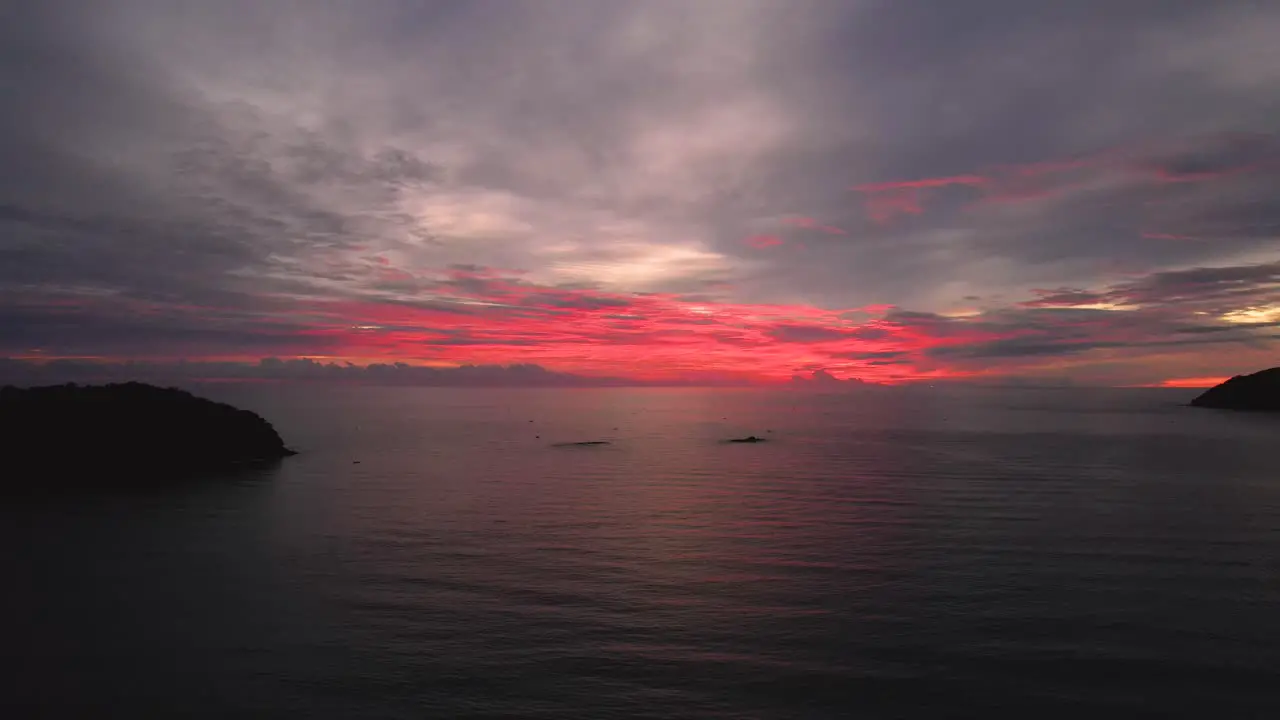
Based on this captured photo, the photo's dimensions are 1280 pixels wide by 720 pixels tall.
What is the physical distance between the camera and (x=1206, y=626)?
27281 mm

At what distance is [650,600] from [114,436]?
77.7 m

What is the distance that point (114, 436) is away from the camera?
7712cm

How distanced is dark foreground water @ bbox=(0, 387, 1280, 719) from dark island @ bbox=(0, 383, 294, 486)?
55.8 feet

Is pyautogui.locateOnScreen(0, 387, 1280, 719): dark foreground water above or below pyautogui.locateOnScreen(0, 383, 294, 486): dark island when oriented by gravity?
below

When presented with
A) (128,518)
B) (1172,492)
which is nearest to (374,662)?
(128,518)

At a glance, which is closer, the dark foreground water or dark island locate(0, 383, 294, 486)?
the dark foreground water

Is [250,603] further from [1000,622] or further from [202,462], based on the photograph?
[202,462]

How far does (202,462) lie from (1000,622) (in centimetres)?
8782

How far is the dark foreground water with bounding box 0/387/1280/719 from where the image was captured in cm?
2191

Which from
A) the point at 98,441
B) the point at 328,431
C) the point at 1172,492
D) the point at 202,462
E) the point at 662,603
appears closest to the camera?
the point at 662,603

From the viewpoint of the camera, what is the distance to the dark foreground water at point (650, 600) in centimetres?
2191

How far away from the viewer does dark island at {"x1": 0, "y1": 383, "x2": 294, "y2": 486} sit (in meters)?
72.4

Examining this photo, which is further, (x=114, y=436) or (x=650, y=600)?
(x=114, y=436)

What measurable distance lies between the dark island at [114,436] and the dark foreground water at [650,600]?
55.8ft
